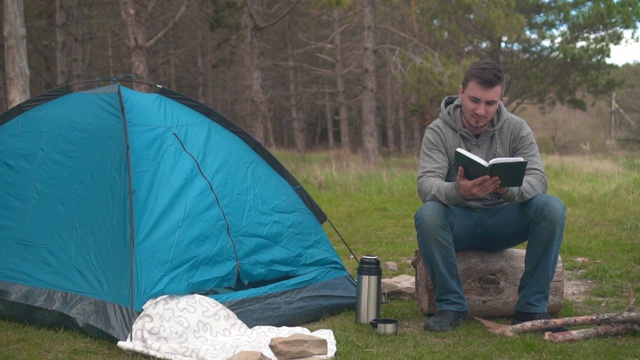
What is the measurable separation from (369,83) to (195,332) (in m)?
12.8

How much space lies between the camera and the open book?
3.71 meters

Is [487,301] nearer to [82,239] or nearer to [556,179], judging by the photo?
[82,239]

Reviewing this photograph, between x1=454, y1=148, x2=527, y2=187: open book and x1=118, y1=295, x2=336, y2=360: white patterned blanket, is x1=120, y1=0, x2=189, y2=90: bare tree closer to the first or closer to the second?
x1=118, y1=295, x2=336, y2=360: white patterned blanket

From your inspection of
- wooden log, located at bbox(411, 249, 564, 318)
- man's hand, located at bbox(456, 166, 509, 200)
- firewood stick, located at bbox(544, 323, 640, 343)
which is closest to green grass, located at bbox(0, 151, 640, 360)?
firewood stick, located at bbox(544, 323, 640, 343)

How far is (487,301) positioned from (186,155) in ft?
6.77

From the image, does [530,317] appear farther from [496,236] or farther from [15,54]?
[15,54]

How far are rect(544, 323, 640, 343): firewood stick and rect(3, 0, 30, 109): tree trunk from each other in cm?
723

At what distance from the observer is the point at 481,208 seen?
4289 millimetres

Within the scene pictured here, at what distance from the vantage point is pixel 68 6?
20.9 m

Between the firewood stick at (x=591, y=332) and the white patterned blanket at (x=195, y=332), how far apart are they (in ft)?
3.77

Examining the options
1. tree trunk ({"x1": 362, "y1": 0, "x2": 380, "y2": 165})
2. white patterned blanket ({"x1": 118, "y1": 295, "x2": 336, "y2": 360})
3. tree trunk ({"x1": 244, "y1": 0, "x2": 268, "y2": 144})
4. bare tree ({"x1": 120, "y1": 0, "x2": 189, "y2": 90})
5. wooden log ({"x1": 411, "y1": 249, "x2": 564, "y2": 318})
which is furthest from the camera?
tree trunk ({"x1": 362, "y1": 0, "x2": 380, "y2": 165})

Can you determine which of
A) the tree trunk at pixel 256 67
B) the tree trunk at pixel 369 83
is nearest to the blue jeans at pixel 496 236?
the tree trunk at pixel 256 67

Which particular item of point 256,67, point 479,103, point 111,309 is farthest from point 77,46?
point 479,103

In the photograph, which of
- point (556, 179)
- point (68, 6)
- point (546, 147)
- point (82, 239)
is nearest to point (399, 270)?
point (82, 239)
